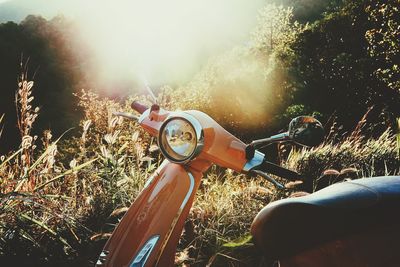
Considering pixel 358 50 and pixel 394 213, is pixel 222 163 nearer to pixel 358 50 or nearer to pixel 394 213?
pixel 394 213

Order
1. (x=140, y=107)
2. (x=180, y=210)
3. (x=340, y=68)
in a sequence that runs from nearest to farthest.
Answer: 1. (x=180, y=210)
2. (x=140, y=107)
3. (x=340, y=68)

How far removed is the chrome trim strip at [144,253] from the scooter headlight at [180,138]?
Answer: 28cm

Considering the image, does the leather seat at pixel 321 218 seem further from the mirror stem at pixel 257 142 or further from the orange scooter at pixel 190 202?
the mirror stem at pixel 257 142

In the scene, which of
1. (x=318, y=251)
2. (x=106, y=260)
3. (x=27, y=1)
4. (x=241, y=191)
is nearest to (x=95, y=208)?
(x=241, y=191)

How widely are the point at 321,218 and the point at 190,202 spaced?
460 mm

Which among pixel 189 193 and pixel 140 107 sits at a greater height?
pixel 140 107

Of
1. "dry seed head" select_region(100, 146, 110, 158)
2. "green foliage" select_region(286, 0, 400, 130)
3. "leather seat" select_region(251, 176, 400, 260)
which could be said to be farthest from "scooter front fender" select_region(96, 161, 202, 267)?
"green foliage" select_region(286, 0, 400, 130)

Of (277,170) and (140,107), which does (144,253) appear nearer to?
(277,170)

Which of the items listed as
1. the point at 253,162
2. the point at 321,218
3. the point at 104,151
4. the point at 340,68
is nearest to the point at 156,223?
the point at 253,162

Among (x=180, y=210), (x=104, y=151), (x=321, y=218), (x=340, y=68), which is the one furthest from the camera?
(x=340, y=68)

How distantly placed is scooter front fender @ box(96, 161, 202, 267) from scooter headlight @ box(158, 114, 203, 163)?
0.07m

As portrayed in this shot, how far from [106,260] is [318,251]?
72cm

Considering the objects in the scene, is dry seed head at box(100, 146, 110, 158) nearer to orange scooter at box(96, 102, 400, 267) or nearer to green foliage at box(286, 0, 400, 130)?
orange scooter at box(96, 102, 400, 267)

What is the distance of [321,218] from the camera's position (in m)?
1.18
